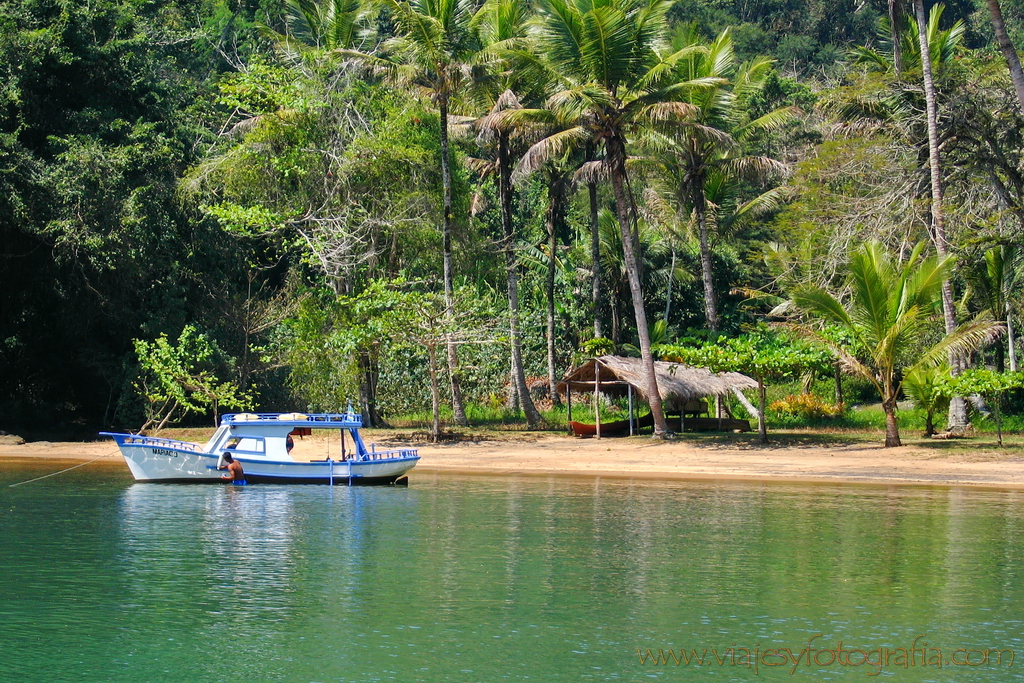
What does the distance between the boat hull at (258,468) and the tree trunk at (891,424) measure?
12878 millimetres

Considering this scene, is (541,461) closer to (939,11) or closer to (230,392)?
(230,392)

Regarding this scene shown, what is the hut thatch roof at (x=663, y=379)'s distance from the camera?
31625mm

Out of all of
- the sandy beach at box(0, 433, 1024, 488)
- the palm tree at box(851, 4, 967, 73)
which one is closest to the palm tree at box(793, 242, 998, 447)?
the sandy beach at box(0, 433, 1024, 488)

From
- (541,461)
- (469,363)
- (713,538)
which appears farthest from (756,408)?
(713,538)

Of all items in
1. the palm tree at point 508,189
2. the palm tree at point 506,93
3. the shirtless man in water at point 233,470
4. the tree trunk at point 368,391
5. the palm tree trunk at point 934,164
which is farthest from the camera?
the tree trunk at point 368,391

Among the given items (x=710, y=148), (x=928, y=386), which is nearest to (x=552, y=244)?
(x=710, y=148)

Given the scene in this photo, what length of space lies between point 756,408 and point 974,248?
444 inches

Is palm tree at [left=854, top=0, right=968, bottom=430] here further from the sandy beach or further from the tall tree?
the tall tree

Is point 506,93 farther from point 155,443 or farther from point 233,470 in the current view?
point 155,443

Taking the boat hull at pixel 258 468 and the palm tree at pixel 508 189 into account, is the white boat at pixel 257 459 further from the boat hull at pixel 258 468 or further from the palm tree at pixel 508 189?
the palm tree at pixel 508 189

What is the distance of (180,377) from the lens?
3269cm

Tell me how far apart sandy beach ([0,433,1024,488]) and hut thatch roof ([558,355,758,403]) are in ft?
5.50

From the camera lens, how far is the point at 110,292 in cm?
3431

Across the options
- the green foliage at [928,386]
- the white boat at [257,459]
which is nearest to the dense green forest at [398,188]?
the green foliage at [928,386]
